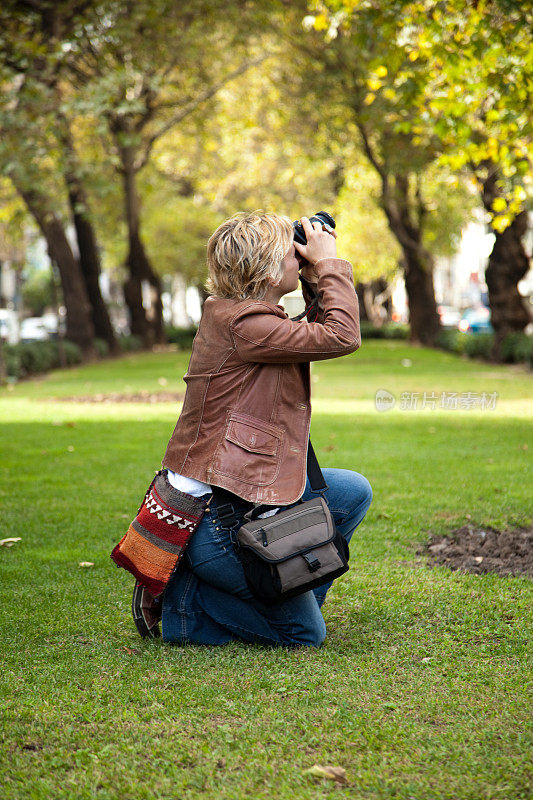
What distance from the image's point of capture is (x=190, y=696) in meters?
3.29

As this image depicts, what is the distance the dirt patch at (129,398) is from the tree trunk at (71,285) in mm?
9369

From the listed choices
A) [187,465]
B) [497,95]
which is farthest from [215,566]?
[497,95]

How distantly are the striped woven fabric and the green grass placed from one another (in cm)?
38

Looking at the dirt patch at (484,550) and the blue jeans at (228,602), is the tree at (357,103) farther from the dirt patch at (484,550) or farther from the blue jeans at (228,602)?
the blue jeans at (228,602)

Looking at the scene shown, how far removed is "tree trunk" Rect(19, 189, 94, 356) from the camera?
24844mm

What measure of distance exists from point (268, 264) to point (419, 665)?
5.58 feet

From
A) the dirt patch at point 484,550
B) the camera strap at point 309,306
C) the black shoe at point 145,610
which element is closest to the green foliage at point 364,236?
the dirt patch at point 484,550

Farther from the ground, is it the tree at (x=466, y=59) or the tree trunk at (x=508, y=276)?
the tree at (x=466, y=59)

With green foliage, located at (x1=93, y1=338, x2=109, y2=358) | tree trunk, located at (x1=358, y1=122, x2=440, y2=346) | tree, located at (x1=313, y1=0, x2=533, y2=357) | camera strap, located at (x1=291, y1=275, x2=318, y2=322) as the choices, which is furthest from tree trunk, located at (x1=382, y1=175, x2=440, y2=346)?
camera strap, located at (x1=291, y1=275, x2=318, y2=322)

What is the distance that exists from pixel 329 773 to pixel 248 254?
188 centimetres

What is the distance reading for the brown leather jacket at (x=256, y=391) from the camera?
347cm

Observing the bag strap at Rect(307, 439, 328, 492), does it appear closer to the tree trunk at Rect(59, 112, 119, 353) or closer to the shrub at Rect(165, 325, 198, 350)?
the tree trunk at Rect(59, 112, 119, 353)

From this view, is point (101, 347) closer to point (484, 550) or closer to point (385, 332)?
point (385, 332)

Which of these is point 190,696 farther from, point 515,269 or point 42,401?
point 515,269
